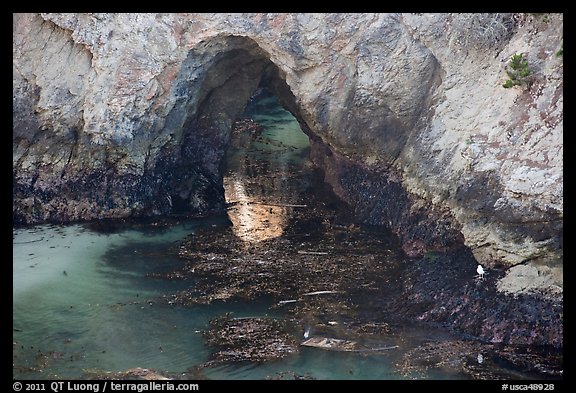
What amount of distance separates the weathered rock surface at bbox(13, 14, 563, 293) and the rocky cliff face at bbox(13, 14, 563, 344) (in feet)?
0.11

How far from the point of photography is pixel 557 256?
1599cm

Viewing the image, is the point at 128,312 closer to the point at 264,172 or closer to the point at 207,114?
the point at 207,114

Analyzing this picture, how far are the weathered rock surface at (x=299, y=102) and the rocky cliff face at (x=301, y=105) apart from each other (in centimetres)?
3

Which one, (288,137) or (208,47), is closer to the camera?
(208,47)

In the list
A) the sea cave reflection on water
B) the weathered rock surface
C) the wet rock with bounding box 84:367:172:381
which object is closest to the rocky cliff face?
the weathered rock surface

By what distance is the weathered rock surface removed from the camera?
714 inches

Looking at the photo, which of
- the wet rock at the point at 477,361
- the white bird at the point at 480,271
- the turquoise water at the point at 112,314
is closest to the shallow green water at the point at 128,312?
the turquoise water at the point at 112,314

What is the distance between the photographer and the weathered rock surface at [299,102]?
1814 cm

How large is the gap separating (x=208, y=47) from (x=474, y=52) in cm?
707

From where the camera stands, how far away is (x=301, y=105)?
858 inches

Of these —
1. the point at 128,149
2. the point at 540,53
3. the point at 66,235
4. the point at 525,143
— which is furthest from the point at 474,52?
the point at 66,235

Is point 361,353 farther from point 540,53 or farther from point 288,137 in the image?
point 288,137

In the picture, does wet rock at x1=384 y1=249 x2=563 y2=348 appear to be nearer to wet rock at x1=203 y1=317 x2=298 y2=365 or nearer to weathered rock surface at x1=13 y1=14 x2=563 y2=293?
weathered rock surface at x1=13 y1=14 x2=563 y2=293

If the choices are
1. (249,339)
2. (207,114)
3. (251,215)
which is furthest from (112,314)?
(207,114)
